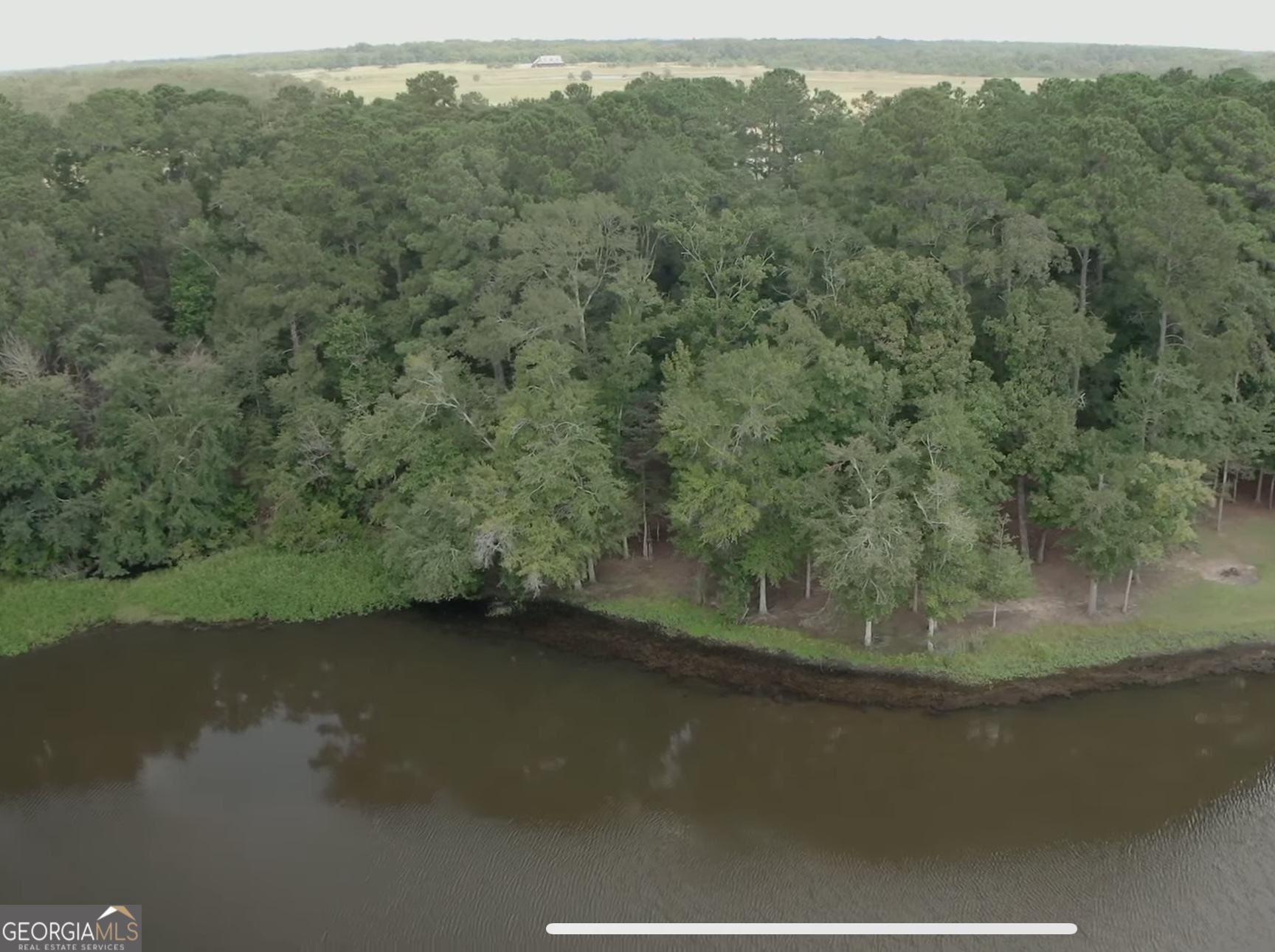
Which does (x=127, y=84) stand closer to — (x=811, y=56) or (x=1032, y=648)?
(x=1032, y=648)

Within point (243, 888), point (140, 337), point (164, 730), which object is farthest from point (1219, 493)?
point (140, 337)

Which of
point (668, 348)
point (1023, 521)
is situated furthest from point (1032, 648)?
point (668, 348)

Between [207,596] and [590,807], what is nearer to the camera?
[590,807]

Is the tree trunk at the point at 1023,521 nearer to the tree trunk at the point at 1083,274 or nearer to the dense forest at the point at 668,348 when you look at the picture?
the dense forest at the point at 668,348

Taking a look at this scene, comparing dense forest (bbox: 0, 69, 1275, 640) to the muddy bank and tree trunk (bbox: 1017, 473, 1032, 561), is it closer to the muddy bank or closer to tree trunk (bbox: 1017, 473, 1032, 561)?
tree trunk (bbox: 1017, 473, 1032, 561)

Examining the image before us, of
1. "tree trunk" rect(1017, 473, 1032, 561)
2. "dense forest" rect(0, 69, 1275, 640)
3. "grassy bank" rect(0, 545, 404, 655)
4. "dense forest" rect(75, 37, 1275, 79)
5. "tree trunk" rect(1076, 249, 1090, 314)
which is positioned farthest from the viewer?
"dense forest" rect(75, 37, 1275, 79)

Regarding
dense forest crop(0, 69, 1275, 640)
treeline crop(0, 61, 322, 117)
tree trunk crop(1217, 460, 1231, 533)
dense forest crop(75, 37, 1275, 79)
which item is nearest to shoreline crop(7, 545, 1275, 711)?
dense forest crop(0, 69, 1275, 640)

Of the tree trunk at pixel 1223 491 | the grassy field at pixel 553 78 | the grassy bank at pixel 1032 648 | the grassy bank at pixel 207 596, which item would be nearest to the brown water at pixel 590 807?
the grassy bank at pixel 1032 648

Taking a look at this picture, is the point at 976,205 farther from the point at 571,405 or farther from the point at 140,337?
the point at 140,337
